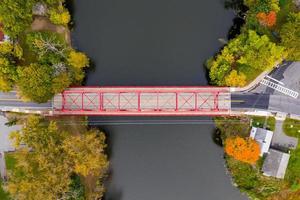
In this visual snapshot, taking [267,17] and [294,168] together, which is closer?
[267,17]

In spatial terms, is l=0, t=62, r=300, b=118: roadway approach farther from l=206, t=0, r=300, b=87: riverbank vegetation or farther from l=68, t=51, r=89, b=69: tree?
l=68, t=51, r=89, b=69: tree

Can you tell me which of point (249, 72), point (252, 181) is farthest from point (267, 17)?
point (252, 181)

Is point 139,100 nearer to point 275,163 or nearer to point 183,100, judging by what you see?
point 183,100

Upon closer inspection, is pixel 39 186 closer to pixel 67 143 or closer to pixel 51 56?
pixel 67 143

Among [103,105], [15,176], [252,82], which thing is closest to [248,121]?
[252,82]

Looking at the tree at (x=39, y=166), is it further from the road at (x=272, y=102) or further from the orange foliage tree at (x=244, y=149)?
the road at (x=272, y=102)

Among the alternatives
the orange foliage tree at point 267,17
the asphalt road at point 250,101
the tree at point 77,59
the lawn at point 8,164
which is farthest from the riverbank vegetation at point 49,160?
the orange foliage tree at point 267,17

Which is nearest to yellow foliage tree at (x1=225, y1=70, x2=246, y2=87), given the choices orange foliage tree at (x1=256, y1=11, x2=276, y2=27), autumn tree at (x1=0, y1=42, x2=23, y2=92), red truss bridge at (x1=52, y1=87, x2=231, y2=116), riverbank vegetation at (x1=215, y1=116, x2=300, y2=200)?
red truss bridge at (x1=52, y1=87, x2=231, y2=116)
